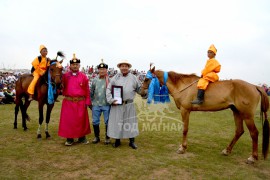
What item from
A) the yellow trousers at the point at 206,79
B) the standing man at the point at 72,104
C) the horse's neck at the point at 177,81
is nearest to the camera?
the yellow trousers at the point at 206,79

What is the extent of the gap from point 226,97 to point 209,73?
0.69m

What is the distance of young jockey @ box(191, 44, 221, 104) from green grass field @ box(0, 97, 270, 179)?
1.46m

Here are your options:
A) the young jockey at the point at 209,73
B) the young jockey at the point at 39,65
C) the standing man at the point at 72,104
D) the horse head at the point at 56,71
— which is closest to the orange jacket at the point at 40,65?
the young jockey at the point at 39,65

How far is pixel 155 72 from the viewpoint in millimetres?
6254

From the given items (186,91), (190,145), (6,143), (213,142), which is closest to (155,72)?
(186,91)

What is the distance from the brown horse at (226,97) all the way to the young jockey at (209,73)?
153mm

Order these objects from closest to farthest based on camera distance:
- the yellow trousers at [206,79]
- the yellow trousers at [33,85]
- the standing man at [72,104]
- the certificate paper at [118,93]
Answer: the yellow trousers at [206,79] < the certificate paper at [118,93] < the standing man at [72,104] < the yellow trousers at [33,85]

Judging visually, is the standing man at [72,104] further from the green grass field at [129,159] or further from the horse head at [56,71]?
the green grass field at [129,159]

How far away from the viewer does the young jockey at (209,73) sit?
559 cm

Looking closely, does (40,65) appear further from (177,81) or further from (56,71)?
(177,81)

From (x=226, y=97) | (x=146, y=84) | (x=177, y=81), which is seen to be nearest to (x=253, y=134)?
(x=226, y=97)

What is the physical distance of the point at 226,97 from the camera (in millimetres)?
5477

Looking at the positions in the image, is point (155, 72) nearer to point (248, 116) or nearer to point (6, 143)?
point (248, 116)

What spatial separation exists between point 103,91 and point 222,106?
2.96 metres
